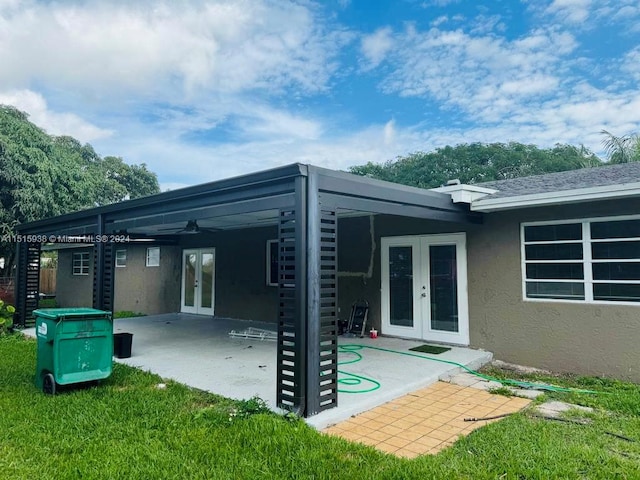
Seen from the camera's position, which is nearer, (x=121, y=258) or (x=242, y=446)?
(x=242, y=446)

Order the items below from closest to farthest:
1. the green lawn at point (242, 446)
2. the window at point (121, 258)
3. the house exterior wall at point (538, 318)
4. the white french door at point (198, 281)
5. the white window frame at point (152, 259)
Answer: the green lawn at point (242, 446)
the house exterior wall at point (538, 318)
the white french door at point (198, 281)
the white window frame at point (152, 259)
the window at point (121, 258)

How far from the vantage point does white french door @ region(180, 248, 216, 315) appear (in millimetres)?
11539

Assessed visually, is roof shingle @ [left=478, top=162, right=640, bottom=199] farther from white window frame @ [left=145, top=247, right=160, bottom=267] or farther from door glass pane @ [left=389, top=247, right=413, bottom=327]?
white window frame @ [left=145, top=247, right=160, bottom=267]

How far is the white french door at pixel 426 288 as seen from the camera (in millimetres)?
6852

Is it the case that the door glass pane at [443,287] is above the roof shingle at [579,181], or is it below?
below

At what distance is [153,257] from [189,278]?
5.50 feet

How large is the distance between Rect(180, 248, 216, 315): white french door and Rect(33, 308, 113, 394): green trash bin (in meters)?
6.42

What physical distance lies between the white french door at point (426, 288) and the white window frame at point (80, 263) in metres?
12.3

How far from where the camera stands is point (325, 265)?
418 cm

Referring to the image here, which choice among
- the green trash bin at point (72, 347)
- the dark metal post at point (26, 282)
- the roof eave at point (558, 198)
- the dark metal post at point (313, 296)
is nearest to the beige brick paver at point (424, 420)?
the dark metal post at point (313, 296)

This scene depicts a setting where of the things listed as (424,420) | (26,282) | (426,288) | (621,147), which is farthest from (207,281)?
(621,147)

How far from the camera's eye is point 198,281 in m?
11.9

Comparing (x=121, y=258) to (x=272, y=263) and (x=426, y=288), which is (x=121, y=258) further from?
(x=426, y=288)

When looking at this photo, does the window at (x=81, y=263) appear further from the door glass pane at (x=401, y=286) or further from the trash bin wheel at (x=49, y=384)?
the door glass pane at (x=401, y=286)
